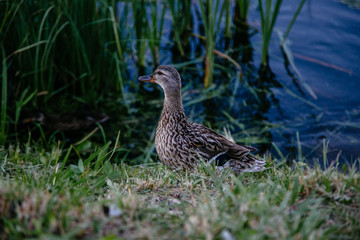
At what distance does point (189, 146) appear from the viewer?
14.3 feet

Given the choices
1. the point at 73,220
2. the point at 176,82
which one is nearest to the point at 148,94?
the point at 176,82

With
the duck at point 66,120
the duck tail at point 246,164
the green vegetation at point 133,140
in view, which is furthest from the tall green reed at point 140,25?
the duck tail at point 246,164

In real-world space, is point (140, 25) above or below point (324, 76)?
above

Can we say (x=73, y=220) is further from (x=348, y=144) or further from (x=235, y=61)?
(x=235, y=61)

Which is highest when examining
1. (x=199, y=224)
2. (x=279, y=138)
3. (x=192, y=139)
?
(x=199, y=224)

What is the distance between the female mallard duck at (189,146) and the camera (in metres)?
4.27

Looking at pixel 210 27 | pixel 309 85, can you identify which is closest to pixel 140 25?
pixel 210 27

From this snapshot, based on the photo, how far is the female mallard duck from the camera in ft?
14.0

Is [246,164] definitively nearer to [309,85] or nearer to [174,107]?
[174,107]

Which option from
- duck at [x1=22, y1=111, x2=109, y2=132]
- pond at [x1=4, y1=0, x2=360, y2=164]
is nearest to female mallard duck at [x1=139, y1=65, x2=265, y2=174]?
pond at [x1=4, y1=0, x2=360, y2=164]

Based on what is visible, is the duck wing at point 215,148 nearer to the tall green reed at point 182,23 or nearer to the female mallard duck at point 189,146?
the female mallard duck at point 189,146

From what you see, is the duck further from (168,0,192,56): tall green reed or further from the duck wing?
(168,0,192,56): tall green reed

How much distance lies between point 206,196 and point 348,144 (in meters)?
3.35

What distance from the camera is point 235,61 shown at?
7375 mm
